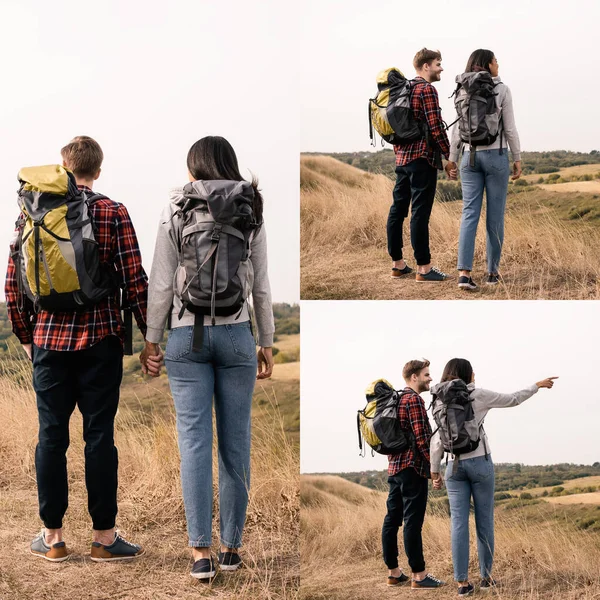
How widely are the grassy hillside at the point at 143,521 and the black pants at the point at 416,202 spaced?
158 cm

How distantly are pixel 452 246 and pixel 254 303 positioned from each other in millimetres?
3469

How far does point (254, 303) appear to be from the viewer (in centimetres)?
428

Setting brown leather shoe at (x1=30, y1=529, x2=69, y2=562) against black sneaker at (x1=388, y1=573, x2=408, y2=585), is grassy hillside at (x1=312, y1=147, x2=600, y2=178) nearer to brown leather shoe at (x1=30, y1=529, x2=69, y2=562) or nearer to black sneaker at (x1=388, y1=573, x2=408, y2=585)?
black sneaker at (x1=388, y1=573, x2=408, y2=585)

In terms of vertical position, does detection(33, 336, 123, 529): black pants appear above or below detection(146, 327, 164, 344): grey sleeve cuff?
below

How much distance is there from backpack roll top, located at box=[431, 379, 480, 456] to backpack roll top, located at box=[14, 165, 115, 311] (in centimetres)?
214

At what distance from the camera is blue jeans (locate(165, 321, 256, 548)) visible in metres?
4.08

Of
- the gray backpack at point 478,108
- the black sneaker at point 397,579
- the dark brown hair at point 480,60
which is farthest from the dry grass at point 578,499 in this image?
the dark brown hair at point 480,60

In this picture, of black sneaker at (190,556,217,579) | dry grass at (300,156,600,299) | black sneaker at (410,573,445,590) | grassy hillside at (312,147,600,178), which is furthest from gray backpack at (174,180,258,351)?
grassy hillside at (312,147,600,178)

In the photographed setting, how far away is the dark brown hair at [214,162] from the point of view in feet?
13.5

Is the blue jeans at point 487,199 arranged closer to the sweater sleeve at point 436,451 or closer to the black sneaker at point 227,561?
the sweater sleeve at point 436,451

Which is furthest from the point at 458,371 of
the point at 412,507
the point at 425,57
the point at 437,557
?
the point at 425,57

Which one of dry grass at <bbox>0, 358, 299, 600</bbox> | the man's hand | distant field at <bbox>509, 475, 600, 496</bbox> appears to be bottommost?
distant field at <bbox>509, 475, 600, 496</bbox>

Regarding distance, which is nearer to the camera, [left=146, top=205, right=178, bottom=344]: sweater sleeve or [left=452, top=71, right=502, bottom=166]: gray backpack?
[left=146, top=205, right=178, bottom=344]: sweater sleeve

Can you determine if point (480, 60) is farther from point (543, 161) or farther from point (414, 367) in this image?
point (543, 161)
